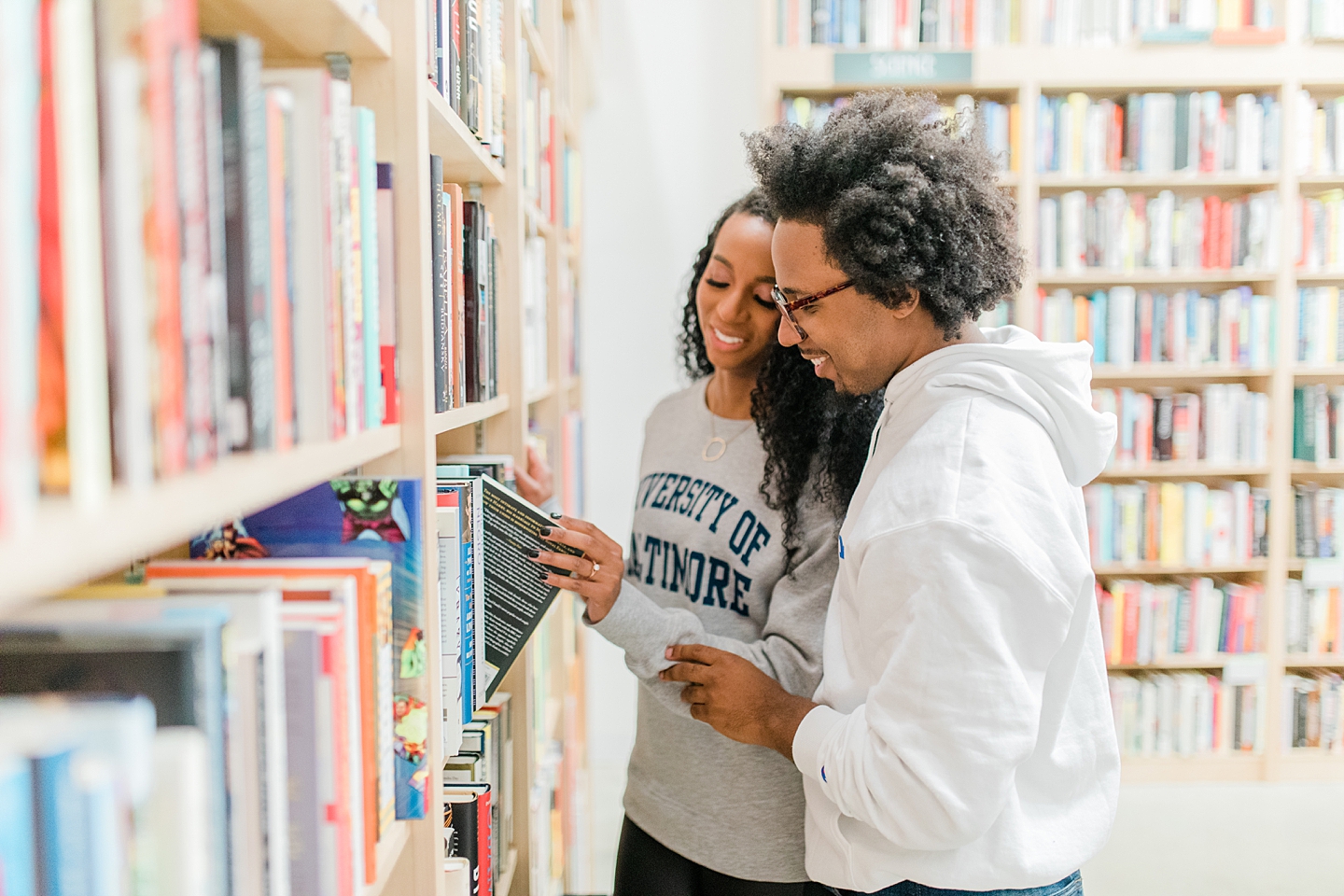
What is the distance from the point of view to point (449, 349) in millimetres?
936

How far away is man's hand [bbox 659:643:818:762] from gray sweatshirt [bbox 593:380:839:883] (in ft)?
0.12

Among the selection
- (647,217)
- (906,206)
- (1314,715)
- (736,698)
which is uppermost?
(647,217)

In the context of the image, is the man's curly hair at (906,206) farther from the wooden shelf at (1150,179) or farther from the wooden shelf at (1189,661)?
the wooden shelf at (1189,661)

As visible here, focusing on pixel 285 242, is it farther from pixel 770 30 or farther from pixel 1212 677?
pixel 1212 677

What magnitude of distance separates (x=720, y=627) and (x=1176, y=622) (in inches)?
97.5

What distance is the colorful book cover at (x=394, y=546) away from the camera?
2.05 ft

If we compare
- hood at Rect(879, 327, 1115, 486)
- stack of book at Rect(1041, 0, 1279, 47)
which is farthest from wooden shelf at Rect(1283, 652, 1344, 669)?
hood at Rect(879, 327, 1115, 486)

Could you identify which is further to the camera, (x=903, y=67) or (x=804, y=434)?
(x=903, y=67)

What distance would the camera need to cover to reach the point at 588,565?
1090 mm

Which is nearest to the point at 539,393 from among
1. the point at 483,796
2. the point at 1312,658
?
the point at 483,796

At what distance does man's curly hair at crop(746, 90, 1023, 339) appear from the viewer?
0.91 m

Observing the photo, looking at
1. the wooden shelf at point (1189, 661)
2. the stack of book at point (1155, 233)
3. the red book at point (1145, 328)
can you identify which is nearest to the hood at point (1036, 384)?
the stack of book at point (1155, 233)

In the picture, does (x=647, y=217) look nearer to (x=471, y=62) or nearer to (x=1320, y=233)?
(x=471, y=62)

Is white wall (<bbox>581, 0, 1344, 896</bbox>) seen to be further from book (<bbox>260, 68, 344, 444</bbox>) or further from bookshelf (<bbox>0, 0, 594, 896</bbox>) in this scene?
book (<bbox>260, 68, 344, 444</bbox>)
